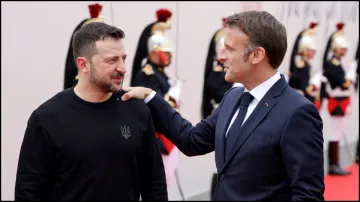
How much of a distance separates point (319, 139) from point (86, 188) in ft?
2.40

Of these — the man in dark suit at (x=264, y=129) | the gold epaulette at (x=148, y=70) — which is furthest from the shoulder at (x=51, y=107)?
the gold epaulette at (x=148, y=70)

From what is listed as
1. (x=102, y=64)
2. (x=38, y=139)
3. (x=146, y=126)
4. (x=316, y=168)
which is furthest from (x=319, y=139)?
(x=38, y=139)

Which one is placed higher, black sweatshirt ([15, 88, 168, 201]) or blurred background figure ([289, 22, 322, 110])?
black sweatshirt ([15, 88, 168, 201])

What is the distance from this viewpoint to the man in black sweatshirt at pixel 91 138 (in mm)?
1765

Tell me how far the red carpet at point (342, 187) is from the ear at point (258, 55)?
335cm

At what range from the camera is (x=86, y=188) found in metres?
1.78

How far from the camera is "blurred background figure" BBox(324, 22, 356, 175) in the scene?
5629 millimetres

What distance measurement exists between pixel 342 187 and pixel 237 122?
3817 millimetres

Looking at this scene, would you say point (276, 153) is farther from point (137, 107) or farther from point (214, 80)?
point (214, 80)

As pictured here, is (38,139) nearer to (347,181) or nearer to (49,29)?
(49,29)

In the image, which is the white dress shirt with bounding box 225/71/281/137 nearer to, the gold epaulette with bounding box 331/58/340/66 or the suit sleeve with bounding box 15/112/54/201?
the suit sleeve with bounding box 15/112/54/201

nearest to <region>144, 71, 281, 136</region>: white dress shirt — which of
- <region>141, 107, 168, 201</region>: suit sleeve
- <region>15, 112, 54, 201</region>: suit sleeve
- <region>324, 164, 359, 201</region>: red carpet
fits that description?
<region>141, 107, 168, 201</region>: suit sleeve

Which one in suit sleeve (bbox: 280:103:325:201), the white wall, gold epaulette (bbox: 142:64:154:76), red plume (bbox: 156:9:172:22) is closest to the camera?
suit sleeve (bbox: 280:103:325:201)

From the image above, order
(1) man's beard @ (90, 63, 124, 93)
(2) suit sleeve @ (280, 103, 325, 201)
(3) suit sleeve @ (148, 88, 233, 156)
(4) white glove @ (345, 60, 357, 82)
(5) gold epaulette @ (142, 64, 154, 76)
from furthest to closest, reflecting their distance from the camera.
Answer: (4) white glove @ (345, 60, 357, 82) → (5) gold epaulette @ (142, 64, 154, 76) → (3) suit sleeve @ (148, 88, 233, 156) → (1) man's beard @ (90, 63, 124, 93) → (2) suit sleeve @ (280, 103, 325, 201)
